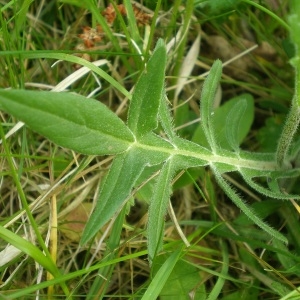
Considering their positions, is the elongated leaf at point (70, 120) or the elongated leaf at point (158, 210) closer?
the elongated leaf at point (70, 120)

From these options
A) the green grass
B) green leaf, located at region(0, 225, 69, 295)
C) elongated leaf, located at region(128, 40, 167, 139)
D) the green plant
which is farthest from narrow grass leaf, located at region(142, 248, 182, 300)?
elongated leaf, located at region(128, 40, 167, 139)

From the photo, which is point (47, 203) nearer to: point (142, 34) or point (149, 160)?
point (149, 160)

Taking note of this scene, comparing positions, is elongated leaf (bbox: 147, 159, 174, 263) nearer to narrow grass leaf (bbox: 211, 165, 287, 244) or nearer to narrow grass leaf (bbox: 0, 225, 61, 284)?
narrow grass leaf (bbox: 211, 165, 287, 244)

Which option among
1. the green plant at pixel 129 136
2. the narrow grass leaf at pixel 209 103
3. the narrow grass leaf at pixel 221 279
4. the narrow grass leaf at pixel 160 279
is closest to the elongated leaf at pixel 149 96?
the green plant at pixel 129 136

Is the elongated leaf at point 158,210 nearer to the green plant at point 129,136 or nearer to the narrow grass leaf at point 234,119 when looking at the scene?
the green plant at point 129,136

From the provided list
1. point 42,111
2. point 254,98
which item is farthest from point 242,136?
point 42,111

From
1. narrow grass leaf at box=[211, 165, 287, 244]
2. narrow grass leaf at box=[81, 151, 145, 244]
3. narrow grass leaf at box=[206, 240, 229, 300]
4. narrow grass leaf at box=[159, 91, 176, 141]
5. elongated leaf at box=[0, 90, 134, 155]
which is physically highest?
elongated leaf at box=[0, 90, 134, 155]

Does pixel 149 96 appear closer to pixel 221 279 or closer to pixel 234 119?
pixel 234 119
